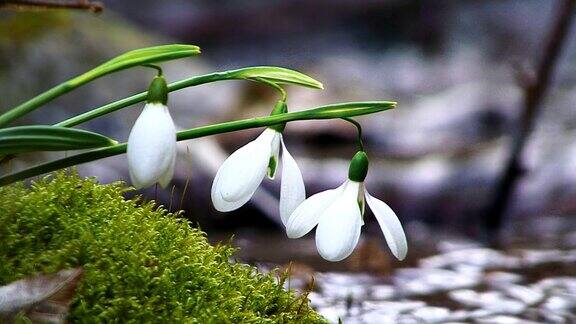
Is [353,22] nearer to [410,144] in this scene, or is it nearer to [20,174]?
[410,144]

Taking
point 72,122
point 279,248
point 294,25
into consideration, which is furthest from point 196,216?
point 294,25

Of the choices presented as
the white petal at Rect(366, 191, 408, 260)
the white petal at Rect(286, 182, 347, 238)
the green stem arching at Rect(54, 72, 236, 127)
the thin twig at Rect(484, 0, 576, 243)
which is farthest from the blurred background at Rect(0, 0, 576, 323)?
the white petal at Rect(366, 191, 408, 260)

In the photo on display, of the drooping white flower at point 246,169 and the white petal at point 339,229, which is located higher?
the drooping white flower at point 246,169

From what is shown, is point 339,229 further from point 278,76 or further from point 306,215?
point 278,76

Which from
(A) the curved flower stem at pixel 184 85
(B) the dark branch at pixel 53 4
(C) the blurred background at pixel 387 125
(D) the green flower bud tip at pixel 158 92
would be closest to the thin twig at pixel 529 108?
(C) the blurred background at pixel 387 125

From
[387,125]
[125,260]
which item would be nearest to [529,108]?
[387,125]

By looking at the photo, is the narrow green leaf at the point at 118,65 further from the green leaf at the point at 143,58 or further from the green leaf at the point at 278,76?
the green leaf at the point at 278,76
